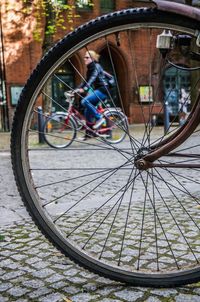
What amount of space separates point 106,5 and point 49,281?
2119 cm

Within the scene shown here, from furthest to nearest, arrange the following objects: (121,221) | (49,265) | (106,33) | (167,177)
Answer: (167,177)
(121,221)
(49,265)
(106,33)

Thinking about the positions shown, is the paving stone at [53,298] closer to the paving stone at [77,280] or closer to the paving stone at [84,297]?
the paving stone at [84,297]

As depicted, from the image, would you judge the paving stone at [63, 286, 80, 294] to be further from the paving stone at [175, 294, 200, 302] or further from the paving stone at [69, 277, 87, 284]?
the paving stone at [175, 294, 200, 302]

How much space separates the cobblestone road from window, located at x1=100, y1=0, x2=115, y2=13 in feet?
66.4

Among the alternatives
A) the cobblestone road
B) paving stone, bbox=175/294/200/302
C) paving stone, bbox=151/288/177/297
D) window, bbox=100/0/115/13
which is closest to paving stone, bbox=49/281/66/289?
the cobblestone road

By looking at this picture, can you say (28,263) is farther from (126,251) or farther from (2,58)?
(2,58)

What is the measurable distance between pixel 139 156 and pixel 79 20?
20062 mm

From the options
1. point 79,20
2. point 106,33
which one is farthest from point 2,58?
point 106,33

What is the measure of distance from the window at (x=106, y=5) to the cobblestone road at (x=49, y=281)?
2023 cm

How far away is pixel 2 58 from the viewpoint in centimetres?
1948

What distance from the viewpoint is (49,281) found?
2.05 m

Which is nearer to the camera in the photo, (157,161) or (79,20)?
(157,161)

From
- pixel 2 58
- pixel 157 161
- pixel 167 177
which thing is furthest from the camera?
pixel 2 58

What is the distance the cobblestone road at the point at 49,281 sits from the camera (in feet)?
6.08
